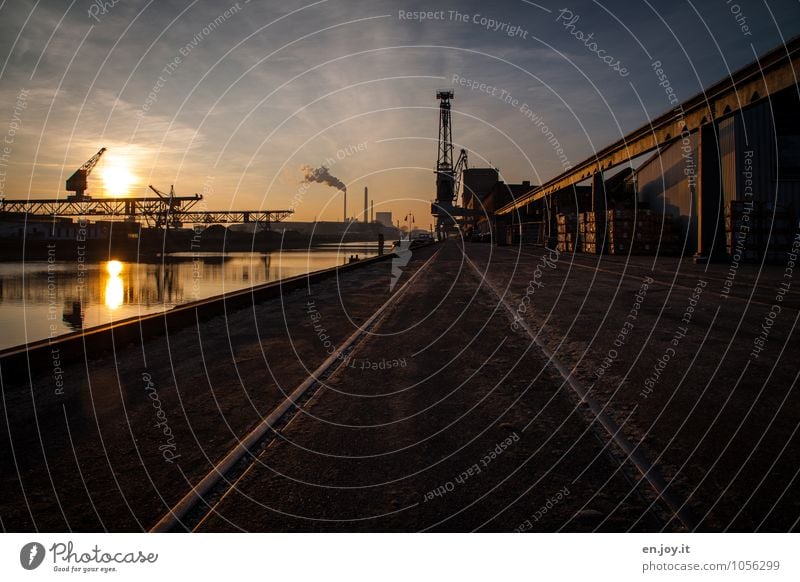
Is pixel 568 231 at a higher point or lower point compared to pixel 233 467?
higher

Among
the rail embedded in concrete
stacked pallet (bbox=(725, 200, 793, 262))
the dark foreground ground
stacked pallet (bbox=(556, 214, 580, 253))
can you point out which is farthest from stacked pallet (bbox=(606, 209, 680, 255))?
the rail embedded in concrete

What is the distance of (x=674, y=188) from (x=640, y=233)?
169 inches

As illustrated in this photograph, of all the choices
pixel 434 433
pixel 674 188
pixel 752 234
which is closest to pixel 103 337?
pixel 434 433

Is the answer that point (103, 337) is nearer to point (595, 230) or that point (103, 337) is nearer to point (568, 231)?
point (595, 230)

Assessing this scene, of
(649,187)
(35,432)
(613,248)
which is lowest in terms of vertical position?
(35,432)

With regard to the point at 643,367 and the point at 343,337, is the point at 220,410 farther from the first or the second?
the point at 643,367

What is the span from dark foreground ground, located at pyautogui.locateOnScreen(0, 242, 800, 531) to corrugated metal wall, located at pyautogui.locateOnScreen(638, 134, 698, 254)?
23079mm

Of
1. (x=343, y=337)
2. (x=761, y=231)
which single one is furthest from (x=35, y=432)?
(x=761, y=231)

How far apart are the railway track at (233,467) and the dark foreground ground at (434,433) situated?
8 cm

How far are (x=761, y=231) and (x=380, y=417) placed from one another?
75.7ft

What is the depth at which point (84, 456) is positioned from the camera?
3.31 metres

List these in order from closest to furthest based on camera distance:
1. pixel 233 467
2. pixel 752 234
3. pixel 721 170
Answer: pixel 233 467
pixel 752 234
pixel 721 170

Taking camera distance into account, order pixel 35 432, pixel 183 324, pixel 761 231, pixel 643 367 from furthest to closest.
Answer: pixel 761 231 < pixel 183 324 < pixel 643 367 < pixel 35 432

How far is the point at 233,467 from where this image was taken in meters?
3.07
